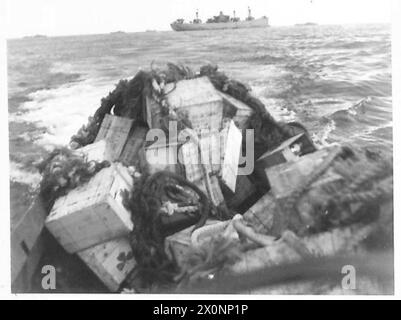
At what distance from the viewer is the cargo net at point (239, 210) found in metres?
4.59

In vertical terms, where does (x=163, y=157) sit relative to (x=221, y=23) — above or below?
below

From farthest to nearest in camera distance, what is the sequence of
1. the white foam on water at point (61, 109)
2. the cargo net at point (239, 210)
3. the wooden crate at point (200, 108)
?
1. the white foam on water at point (61, 109)
2. the wooden crate at point (200, 108)
3. the cargo net at point (239, 210)

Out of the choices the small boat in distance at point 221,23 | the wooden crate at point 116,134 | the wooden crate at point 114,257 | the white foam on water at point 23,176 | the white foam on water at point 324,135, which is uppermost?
the small boat in distance at point 221,23

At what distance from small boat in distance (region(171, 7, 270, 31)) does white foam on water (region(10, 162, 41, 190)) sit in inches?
76.9

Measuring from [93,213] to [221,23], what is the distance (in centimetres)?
220

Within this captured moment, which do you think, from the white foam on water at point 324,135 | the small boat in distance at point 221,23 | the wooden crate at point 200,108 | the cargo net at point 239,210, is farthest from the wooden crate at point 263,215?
the small boat in distance at point 221,23

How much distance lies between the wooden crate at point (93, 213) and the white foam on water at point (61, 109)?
0.59m

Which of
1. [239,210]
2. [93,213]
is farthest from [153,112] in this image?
[239,210]

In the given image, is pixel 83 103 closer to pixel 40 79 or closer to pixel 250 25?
pixel 40 79

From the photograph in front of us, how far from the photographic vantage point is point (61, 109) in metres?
5.00

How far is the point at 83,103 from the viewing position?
4.99m

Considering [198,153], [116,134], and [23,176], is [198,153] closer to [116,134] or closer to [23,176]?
[116,134]

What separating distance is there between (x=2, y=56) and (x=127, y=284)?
8.06ft

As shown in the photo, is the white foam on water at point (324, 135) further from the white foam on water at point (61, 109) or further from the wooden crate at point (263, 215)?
the white foam on water at point (61, 109)
